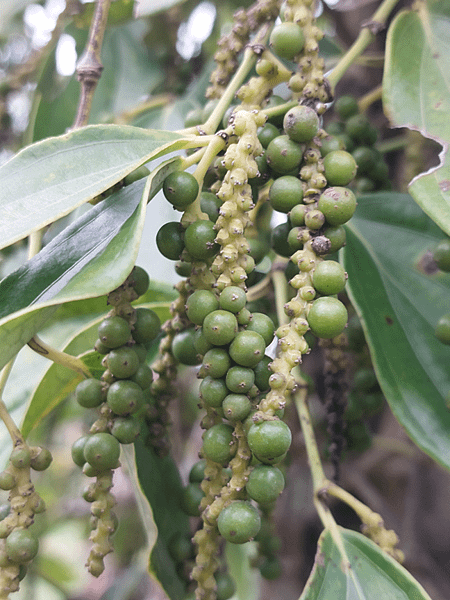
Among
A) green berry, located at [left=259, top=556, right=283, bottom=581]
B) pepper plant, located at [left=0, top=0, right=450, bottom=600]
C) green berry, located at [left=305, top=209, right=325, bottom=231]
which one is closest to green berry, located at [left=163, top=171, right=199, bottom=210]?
pepper plant, located at [left=0, top=0, right=450, bottom=600]

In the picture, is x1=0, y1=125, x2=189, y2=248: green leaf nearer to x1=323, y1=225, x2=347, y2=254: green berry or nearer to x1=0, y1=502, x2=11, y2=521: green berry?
x1=323, y1=225, x2=347, y2=254: green berry

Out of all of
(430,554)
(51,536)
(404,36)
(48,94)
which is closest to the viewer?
(404,36)

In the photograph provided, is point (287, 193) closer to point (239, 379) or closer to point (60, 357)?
point (239, 379)

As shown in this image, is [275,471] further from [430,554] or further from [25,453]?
[430,554]

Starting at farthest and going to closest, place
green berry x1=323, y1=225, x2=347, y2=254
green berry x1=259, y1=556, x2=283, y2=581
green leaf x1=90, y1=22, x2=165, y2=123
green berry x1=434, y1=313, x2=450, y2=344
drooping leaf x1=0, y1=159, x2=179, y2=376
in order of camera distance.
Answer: green leaf x1=90, y1=22, x2=165, y2=123
green berry x1=259, y1=556, x2=283, y2=581
green berry x1=434, y1=313, x2=450, y2=344
green berry x1=323, y1=225, x2=347, y2=254
drooping leaf x1=0, y1=159, x2=179, y2=376

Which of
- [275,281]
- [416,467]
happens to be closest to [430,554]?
[416,467]
